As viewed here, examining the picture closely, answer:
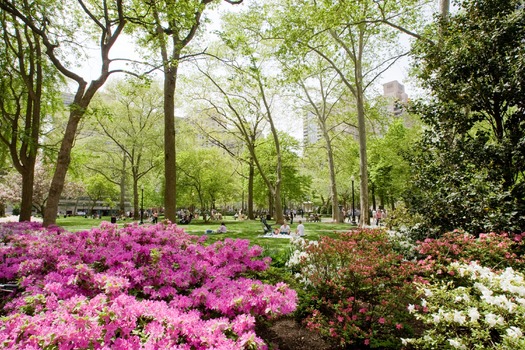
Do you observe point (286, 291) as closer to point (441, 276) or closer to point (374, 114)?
point (441, 276)

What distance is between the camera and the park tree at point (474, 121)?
5957mm

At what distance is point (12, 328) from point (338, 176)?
135 ft

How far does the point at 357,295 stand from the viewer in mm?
4617

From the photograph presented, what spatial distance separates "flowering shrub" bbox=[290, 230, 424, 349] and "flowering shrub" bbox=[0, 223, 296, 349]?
1018 mm

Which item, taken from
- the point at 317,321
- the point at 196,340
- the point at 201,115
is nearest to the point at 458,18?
the point at 317,321

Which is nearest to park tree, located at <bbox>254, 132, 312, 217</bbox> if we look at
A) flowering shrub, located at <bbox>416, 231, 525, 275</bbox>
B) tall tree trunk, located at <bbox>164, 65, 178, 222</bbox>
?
tall tree trunk, located at <bbox>164, 65, 178, 222</bbox>

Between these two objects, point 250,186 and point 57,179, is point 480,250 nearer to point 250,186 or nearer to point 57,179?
point 57,179

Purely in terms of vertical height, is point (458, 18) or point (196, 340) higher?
point (458, 18)

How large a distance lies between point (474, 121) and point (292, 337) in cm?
595

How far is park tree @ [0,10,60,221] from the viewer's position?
1221cm

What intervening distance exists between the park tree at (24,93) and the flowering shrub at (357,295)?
1154cm

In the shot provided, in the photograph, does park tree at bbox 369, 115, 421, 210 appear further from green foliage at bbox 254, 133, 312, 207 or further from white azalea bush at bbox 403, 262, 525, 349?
white azalea bush at bbox 403, 262, 525, 349

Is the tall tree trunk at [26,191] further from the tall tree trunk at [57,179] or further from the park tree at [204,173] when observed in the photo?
the park tree at [204,173]

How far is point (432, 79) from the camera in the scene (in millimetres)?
7297
